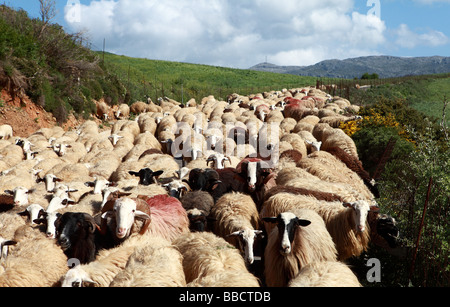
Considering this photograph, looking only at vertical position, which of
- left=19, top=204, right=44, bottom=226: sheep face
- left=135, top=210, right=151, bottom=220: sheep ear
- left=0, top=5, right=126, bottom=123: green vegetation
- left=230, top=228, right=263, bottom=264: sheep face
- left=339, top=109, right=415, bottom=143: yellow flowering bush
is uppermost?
left=0, top=5, right=126, bottom=123: green vegetation

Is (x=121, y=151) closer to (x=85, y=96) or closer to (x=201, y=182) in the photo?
(x=201, y=182)

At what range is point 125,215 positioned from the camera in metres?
5.10

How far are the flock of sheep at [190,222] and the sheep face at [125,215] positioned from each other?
0.6 inches

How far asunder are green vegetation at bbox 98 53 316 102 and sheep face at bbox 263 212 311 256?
27.9 meters

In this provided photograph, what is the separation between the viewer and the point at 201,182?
8070 mm

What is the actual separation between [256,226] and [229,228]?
29.4 inches

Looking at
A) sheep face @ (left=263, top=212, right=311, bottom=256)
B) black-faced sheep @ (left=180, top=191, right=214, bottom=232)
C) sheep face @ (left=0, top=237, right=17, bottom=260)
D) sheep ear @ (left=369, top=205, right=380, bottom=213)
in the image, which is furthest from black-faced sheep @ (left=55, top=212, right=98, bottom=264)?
sheep ear @ (left=369, top=205, right=380, bottom=213)

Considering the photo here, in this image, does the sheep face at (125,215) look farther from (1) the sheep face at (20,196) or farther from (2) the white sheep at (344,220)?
(1) the sheep face at (20,196)

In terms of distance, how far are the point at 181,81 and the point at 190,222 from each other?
144 ft

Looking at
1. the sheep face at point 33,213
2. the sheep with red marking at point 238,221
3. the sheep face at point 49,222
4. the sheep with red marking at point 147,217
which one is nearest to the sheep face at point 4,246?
the sheep face at point 49,222

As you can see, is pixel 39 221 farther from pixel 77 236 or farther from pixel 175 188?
pixel 175 188

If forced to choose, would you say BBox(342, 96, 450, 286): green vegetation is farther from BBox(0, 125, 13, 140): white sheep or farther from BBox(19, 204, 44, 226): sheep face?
BBox(0, 125, 13, 140): white sheep

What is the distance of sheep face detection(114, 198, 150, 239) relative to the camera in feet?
16.4
